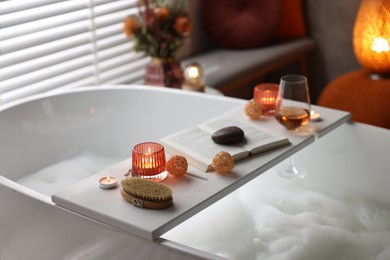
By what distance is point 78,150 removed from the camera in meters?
2.85

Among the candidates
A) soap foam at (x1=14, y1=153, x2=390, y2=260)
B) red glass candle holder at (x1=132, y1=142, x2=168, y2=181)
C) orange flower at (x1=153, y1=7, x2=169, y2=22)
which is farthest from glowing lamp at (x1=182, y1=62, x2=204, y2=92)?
red glass candle holder at (x1=132, y1=142, x2=168, y2=181)

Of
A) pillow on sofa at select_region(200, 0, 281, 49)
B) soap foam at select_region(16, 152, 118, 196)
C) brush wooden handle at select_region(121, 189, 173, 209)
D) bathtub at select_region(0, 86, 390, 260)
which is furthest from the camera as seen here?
pillow on sofa at select_region(200, 0, 281, 49)

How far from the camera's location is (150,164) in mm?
1858

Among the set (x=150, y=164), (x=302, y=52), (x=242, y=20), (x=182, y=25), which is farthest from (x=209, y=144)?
(x=302, y=52)

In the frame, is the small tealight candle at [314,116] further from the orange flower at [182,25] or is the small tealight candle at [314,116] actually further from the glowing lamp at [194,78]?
the orange flower at [182,25]

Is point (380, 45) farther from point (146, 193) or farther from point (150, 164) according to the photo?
point (146, 193)

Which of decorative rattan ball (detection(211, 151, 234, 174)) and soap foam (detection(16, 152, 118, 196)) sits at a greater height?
decorative rattan ball (detection(211, 151, 234, 174))

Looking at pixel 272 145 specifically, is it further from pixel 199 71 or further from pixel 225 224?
pixel 199 71

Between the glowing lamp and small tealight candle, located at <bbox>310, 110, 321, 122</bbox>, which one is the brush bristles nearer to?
small tealight candle, located at <bbox>310, 110, 321, 122</bbox>

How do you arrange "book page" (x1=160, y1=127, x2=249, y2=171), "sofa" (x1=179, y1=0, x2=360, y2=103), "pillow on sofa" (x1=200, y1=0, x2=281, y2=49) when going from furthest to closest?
1. "pillow on sofa" (x1=200, y1=0, x2=281, y2=49)
2. "sofa" (x1=179, y1=0, x2=360, y2=103)
3. "book page" (x1=160, y1=127, x2=249, y2=171)

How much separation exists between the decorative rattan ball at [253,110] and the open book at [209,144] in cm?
6

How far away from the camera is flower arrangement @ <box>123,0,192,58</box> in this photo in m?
3.19

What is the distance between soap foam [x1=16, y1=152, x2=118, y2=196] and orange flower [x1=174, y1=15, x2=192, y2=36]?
2.44ft

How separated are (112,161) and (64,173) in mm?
228
